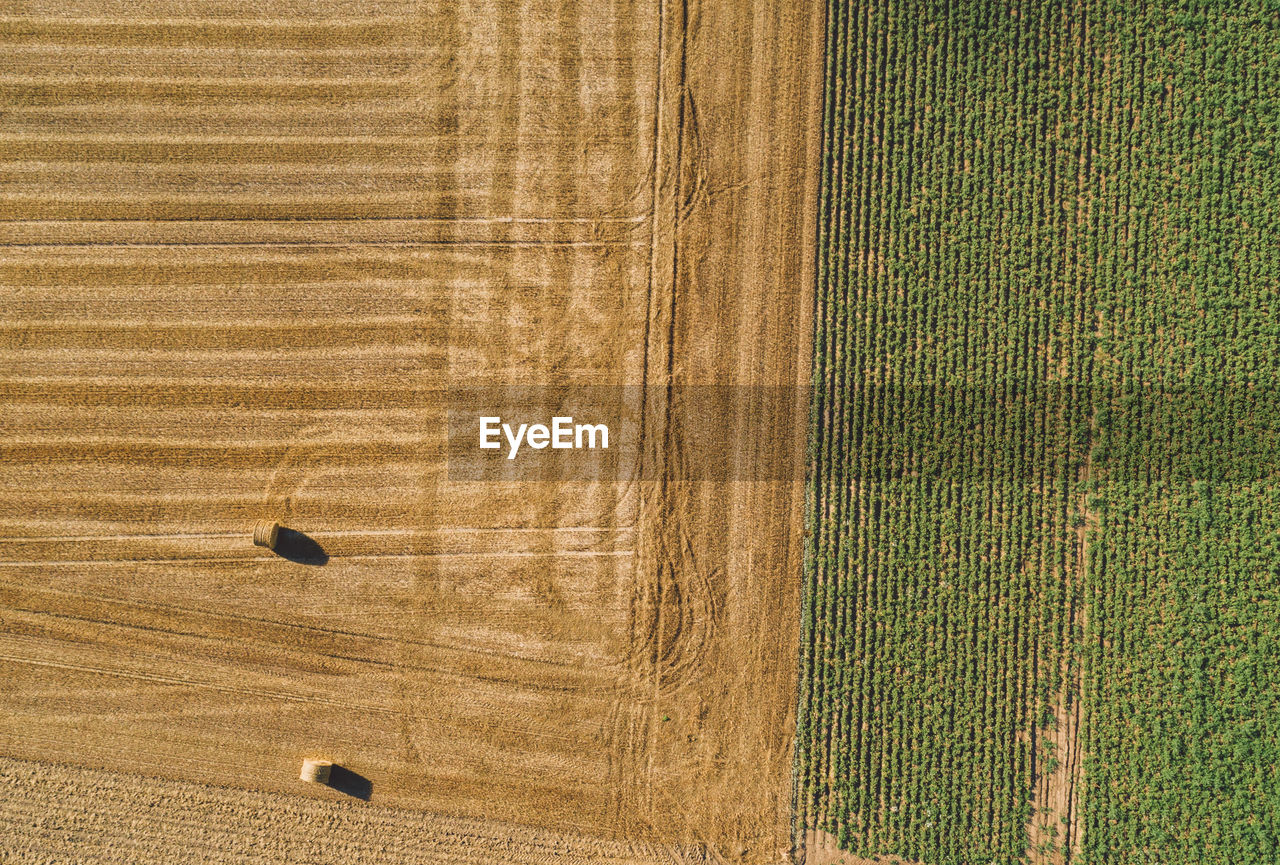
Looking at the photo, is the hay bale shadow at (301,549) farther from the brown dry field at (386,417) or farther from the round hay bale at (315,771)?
the round hay bale at (315,771)

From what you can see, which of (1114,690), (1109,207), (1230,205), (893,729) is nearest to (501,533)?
(893,729)

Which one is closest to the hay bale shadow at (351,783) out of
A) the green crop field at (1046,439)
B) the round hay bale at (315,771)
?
the round hay bale at (315,771)

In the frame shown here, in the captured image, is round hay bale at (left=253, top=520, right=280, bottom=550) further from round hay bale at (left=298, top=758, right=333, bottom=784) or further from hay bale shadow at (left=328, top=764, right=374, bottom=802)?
hay bale shadow at (left=328, top=764, right=374, bottom=802)

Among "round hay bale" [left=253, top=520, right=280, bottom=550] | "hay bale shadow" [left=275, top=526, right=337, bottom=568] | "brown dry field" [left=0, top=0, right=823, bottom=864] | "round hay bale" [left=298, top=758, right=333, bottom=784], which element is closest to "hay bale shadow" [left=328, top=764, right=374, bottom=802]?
"brown dry field" [left=0, top=0, right=823, bottom=864]

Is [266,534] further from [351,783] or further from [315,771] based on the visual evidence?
[351,783]

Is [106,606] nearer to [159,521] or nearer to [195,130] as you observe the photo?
[159,521]
